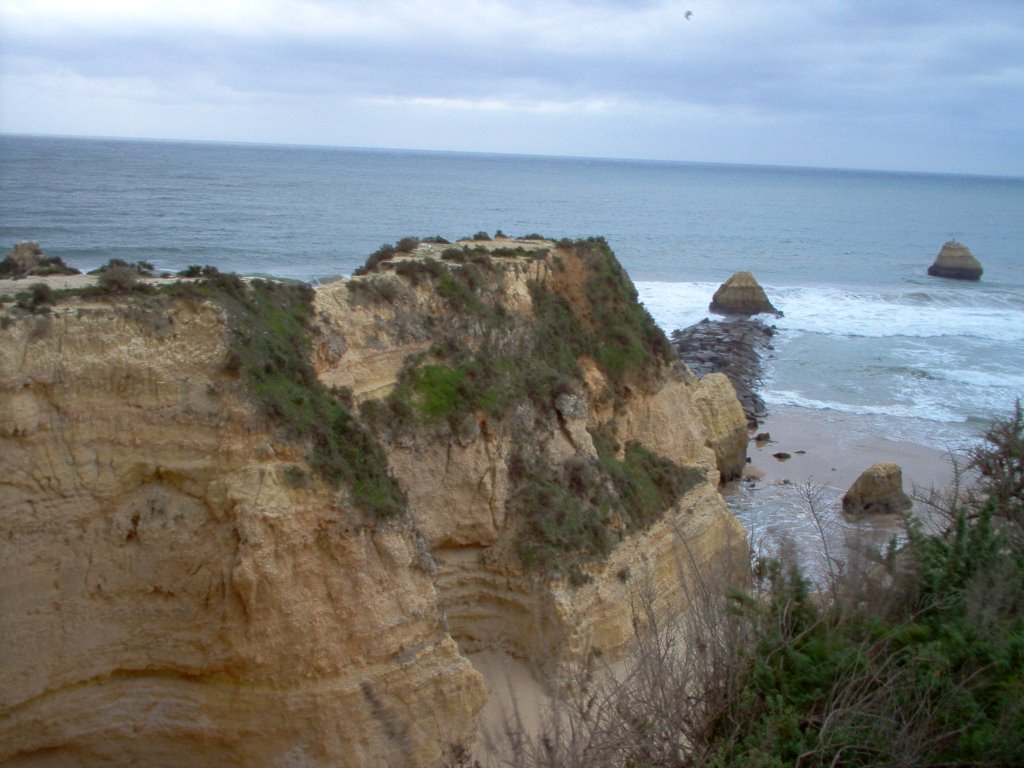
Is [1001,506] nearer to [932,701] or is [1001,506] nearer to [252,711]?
[932,701]

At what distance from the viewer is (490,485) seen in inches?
655

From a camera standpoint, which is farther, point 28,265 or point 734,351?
point 734,351

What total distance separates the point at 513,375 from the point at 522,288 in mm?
2958

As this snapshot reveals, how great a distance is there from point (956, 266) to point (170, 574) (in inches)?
3230

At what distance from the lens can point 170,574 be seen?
41.3 ft

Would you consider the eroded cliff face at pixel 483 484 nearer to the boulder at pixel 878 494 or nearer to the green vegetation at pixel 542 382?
the green vegetation at pixel 542 382

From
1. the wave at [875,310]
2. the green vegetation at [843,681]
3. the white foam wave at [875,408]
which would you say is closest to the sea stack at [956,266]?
the wave at [875,310]

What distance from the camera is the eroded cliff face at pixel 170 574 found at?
39.6ft

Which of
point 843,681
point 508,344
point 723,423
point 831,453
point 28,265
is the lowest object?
point 831,453

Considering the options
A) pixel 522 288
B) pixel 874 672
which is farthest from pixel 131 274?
pixel 874 672

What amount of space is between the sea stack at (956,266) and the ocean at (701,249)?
1.45 meters

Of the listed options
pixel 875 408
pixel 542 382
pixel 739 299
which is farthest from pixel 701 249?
pixel 542 382

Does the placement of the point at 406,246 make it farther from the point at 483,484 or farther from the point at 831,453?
the point at 831,453

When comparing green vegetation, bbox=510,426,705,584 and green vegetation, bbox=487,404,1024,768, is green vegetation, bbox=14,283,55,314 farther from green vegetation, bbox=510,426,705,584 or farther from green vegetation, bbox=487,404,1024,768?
green vegetation, bbox=487,404,1024,768
